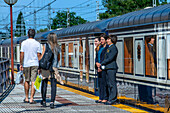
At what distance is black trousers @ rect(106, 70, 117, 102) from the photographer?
967 cm

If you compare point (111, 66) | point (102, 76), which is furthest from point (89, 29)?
point (111, 66)

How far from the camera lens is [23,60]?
9844 millimetres

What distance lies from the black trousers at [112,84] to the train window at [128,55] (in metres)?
0.33

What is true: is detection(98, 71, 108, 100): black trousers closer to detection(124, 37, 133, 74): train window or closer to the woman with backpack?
detection(124, 37, 133, 74): train window

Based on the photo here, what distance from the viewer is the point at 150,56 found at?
8.38m

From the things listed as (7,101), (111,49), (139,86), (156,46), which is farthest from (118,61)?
(7,101)

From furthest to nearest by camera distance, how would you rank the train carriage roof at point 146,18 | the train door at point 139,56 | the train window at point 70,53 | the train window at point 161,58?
the train window at point 70,53
the train door at point 139,56
the train carriage roof at point 146,18
the train window at point 161,58

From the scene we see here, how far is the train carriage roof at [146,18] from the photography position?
8.01 metres

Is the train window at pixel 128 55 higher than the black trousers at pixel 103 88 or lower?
higher

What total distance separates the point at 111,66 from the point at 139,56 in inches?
36.0

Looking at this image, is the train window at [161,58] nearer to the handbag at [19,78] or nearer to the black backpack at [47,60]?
the black backpack at [47,60]

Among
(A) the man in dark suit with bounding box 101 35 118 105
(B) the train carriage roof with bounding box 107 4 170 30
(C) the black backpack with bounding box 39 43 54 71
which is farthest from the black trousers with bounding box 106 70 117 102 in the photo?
(C) the black backpack with bounding box 39 43 54 71

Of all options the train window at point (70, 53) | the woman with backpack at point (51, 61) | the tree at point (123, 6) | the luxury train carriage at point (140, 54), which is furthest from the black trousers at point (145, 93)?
the tree at point (123, 6)

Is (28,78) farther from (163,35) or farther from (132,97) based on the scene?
→ (163,35)
